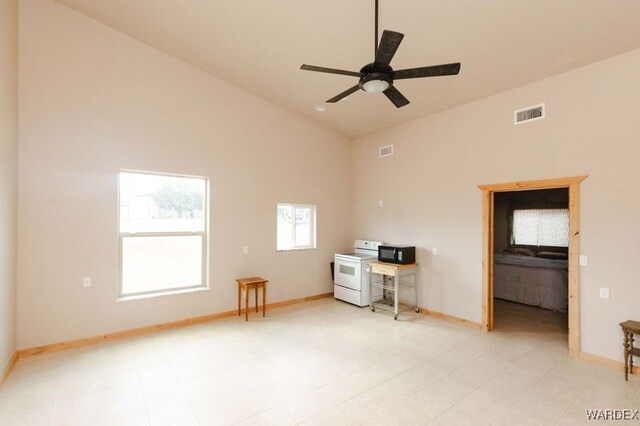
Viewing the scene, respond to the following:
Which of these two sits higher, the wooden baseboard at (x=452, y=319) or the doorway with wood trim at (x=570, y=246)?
the doorway with wood trim at (x=570, y=246)

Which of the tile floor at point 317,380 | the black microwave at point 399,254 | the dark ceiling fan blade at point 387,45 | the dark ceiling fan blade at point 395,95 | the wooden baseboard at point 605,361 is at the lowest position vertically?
the tile floor at point 317,380

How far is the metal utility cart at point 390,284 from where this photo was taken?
4.89 m

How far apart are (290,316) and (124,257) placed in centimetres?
255

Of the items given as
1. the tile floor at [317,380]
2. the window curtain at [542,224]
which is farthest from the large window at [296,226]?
the window curtain at [542,224]

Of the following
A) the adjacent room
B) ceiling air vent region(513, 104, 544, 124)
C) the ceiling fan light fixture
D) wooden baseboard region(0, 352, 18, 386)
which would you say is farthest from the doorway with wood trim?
wooden baseboard region(0, 352, 18, 386)

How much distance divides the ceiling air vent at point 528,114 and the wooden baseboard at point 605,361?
9.21 ft

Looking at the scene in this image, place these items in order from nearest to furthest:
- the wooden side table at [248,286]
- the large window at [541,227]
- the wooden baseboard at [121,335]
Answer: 1. the wooden baseboard at [121,335]
2. the wooden side table at [248,286]
3. the large window at [541,227]

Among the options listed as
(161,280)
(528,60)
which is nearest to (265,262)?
(161,280)

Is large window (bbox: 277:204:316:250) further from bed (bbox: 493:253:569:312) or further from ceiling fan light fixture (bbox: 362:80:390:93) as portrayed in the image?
bed (bbox: 493:253:569:312)

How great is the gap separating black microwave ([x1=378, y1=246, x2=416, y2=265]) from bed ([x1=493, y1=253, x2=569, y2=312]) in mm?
2079

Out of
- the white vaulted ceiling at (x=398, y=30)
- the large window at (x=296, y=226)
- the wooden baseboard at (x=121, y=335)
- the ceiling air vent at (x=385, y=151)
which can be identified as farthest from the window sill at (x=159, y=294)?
the ceiling air vent at (x=385, y=151)

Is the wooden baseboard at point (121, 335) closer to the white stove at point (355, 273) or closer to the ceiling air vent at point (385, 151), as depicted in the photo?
the white stove at point (355, 273)

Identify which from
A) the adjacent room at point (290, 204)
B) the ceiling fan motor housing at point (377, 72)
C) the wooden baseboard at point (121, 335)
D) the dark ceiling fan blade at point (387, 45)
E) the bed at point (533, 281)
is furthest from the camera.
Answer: the bed at point (533, 281)

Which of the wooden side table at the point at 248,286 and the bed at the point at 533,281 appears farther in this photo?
the bed at the point at 533,281
